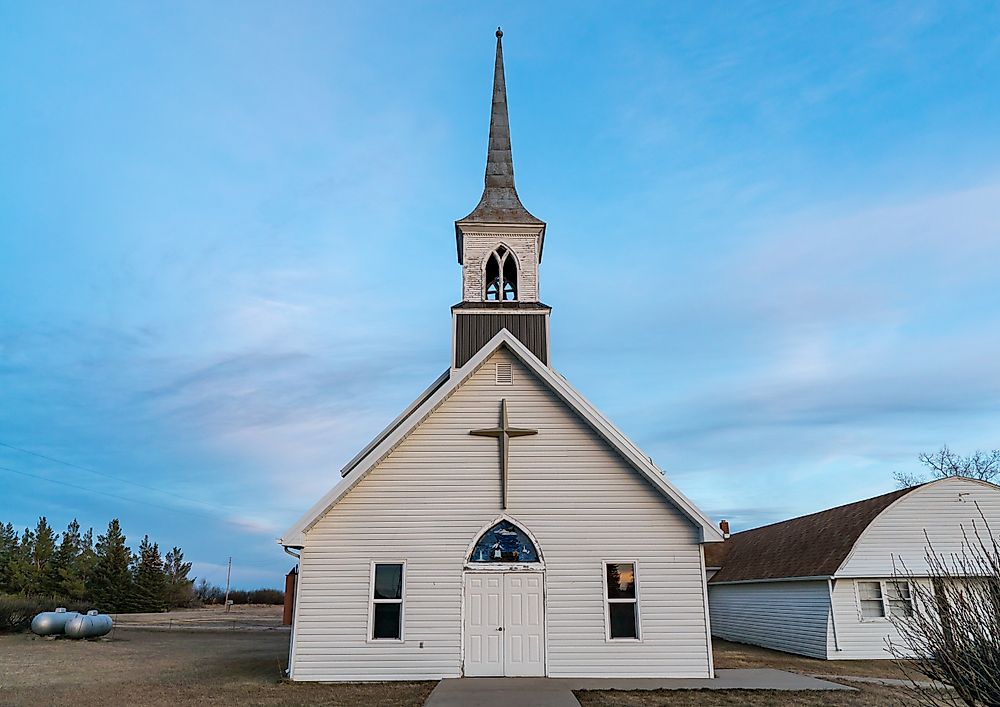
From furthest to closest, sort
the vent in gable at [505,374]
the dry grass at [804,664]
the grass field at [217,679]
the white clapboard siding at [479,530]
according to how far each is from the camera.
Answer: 1. the dry grass at [804,664]
2. the vent in gable at [505,374]
3. the white clapboard siding at [479,530]
4. the grass field at [217,679]

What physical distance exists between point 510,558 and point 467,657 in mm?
2059

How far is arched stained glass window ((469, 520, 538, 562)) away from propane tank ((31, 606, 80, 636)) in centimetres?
1883

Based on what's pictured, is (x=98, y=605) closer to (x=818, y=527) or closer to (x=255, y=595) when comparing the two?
(x=255, y=595)

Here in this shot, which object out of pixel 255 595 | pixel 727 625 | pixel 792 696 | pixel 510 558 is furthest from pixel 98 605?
pixel 792 696

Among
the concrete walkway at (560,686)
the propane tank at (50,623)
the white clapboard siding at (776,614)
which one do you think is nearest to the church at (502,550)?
the concrete walkway at (560,686)

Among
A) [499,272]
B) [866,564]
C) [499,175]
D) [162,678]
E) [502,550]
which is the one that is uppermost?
[499,175]

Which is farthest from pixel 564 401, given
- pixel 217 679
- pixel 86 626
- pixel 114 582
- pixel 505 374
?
pixel 114 582

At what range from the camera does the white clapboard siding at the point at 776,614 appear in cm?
2033

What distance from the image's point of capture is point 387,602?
47.7 feet

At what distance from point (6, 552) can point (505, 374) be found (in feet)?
167

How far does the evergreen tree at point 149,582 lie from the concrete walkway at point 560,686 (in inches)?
1644

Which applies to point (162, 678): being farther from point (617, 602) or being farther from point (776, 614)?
point (776, 614)

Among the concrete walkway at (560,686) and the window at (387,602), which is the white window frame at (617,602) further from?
the window at (387,602)

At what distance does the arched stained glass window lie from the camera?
14.9 m
